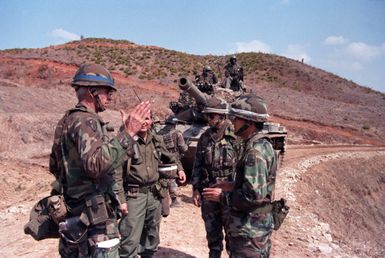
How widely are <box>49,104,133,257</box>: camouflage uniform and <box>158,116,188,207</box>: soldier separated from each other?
2617 millimetres

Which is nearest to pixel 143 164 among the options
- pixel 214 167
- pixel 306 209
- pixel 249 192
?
pixel 214 167

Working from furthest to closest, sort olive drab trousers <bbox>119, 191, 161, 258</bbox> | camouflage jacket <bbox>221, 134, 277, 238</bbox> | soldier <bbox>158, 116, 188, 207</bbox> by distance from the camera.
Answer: soldier <bbox>158, 116, 188, 207</bbox> < olive drab trousers <bbox>119, 191, 161, 258</bbox> < camouflage jacket <bbox>221, 134, 277, 238</bbox>

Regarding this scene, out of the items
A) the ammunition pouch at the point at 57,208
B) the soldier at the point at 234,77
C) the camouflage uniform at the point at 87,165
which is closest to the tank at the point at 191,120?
the soldier at the point at 234,77

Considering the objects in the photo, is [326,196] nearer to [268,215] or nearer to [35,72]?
[268,215]

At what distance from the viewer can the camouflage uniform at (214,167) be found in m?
4.96

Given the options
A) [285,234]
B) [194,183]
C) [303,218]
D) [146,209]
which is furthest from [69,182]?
[303,218]

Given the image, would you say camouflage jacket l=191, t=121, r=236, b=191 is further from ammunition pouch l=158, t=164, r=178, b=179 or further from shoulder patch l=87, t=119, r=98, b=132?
shoulder patch l=87, t=119, r=98, b=132

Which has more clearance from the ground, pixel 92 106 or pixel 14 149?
pixel 92 106

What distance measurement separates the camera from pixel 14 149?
14211 millimetres

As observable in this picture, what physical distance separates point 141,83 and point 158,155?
30876mm

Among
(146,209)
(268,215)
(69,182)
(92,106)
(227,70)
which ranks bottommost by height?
(146,209)

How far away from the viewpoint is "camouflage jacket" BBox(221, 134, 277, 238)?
10.5 feet

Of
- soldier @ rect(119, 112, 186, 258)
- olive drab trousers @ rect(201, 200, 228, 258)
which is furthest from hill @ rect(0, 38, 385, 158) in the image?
soldier @ rect(119, 112, 186, 258)

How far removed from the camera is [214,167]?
5.10 meters
